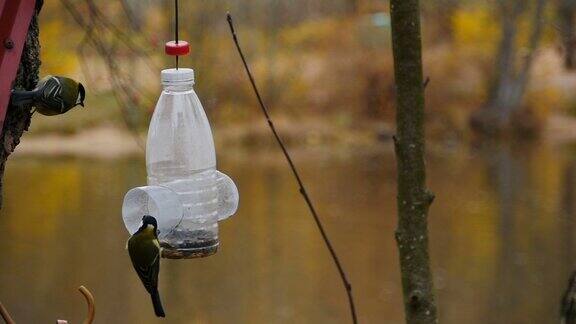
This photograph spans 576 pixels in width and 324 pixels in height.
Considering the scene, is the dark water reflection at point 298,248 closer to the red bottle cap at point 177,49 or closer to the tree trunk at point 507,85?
the tree trunk at point 507,85

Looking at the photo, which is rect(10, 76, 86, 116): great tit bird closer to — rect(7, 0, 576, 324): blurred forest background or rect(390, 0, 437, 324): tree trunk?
rect(390, 0, 437, 324): tree trunk

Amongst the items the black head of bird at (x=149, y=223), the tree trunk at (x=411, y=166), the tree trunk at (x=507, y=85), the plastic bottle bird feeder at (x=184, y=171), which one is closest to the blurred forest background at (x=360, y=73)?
the tree trunk at (x=507, y=85)

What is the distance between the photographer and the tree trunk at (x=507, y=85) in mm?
12344

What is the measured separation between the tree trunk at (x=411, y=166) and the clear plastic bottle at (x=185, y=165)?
12.7 inches

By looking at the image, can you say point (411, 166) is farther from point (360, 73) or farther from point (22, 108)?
point (360, 73)

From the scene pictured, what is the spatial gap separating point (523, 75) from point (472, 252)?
185 inches

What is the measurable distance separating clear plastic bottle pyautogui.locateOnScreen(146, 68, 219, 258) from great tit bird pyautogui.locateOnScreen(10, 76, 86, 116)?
0.34 m

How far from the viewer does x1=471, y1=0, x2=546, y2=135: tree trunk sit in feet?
40.5

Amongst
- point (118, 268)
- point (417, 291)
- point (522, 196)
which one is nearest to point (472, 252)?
point (522, 196)

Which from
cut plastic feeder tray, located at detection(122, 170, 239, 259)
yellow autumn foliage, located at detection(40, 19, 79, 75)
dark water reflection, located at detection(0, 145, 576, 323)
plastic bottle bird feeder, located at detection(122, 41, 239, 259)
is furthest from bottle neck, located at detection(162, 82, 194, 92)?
yellow autumn foliage, located at detection(40, 19, 79, 75)

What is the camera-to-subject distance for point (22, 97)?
3.52 ft

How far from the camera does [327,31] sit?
43.4 ft

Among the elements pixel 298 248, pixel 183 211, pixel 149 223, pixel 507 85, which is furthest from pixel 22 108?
pixel 507 85

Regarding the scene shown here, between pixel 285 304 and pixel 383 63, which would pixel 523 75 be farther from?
pixel 285 304
